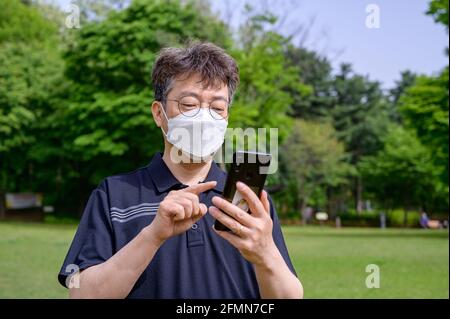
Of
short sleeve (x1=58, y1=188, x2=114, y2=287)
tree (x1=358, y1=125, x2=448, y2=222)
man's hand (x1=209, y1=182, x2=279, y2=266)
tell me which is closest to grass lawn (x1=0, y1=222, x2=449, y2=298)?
short sleeve (x1=58, y1=188, x2=114, y2=287)

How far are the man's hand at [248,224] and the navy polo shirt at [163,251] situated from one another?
326mm

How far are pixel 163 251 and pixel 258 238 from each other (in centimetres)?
48

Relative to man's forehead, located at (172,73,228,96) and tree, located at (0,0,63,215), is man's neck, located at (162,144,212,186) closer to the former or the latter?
man's forehead, located at (172,73,228,96)

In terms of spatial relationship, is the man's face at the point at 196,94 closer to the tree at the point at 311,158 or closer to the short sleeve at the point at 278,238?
the short sleeve at the point at 278,238

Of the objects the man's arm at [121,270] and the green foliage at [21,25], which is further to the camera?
the green foliage at [21,25]

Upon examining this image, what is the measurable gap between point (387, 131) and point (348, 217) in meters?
9.44

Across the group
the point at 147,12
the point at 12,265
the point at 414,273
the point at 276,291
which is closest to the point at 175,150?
the point at 276,291

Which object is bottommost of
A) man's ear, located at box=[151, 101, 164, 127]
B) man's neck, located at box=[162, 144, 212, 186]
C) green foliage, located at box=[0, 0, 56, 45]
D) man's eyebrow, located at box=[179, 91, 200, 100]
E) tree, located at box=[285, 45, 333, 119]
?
man's neck, located at box=[162, 144, 212, 186]

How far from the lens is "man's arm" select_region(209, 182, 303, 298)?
212 centimetres

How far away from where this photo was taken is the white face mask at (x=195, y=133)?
2.67 meters

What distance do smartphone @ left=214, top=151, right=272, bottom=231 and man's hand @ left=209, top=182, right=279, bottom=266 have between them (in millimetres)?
45

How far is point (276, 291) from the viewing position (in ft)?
7.59

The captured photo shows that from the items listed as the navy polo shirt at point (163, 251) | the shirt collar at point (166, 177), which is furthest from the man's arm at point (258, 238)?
the shirt collar at point (166, 177)
